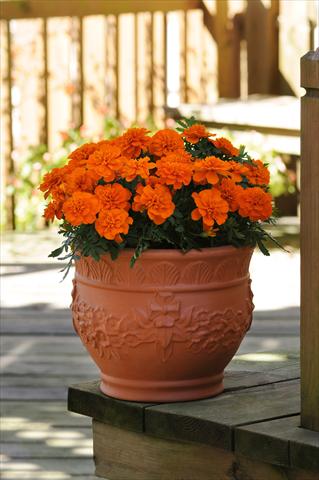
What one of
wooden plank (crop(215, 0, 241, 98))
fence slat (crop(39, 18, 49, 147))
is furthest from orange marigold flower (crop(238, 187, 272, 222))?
wooden plank (crop(215, 0, 241, 98))

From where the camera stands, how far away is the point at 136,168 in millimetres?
2188

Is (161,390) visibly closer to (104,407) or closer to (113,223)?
(104,407)

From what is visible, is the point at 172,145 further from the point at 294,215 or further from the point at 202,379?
the point at 294,215

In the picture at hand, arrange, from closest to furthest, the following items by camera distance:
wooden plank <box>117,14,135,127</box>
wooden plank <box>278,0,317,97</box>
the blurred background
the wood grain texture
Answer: the wood grain texture
the blurred background
wooden plank <box>278,0,317,97</box>
wooden plank <box>117,14,135,127</box>

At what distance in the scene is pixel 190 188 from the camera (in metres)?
2.23

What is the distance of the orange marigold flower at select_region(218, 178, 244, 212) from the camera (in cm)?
219

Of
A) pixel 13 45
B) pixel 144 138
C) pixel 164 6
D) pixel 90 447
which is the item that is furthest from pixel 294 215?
pixel 144 138

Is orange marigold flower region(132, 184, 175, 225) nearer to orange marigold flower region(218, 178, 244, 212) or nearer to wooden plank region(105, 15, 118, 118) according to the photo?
orange marigold flower region(218, 178, 244, 212)

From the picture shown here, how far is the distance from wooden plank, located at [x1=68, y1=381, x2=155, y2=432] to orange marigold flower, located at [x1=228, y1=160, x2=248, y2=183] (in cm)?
42

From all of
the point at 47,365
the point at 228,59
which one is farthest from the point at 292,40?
the point at 47,365

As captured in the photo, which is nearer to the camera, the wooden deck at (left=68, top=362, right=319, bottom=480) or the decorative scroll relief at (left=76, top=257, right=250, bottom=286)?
the wooden deck at (left=68, top=362, right=319, bottom=480)

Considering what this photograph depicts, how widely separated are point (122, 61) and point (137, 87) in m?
0.17

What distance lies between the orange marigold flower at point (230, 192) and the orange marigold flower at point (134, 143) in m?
0.17

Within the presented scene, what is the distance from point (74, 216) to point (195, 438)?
0.43m
